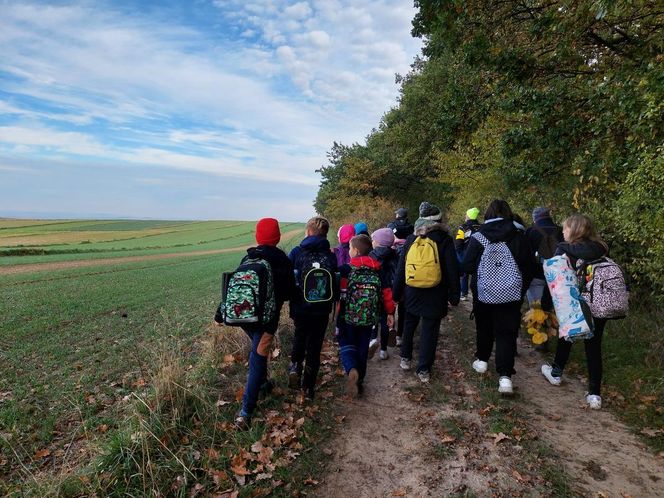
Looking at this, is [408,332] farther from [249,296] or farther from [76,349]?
[76,349]

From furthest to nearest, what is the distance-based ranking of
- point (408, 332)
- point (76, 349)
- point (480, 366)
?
1. point (76, 349)
2. point (408, 332)
3. point (480, 366)

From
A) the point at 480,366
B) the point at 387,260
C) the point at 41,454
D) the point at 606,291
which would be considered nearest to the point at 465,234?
the point at 387,260

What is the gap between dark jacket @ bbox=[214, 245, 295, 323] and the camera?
13.5ft

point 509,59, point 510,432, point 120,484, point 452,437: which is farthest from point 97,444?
point 509,59

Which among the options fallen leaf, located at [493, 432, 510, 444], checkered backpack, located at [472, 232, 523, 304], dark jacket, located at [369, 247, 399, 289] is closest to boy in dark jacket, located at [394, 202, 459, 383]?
checkered backpack, located at [472, 232, 523, 304]

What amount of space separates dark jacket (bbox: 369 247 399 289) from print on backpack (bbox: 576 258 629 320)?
2312 millimetres

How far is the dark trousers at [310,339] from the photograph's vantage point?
4.48 metres

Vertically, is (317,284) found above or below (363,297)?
above

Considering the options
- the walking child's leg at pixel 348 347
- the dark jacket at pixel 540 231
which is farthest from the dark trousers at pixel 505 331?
the walking child's leg at pixel 348 347

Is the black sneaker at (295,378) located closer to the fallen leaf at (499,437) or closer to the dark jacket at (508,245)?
the fallen leaf at (499,437)

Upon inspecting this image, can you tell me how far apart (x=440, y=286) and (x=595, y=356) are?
71.2 inches

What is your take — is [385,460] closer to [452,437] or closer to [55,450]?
[452,437]

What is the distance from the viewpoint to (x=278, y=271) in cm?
416

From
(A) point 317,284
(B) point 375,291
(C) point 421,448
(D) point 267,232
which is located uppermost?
(D) point 267,232
